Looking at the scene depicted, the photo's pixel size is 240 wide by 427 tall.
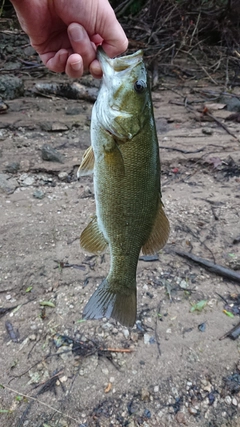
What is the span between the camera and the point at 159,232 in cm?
188

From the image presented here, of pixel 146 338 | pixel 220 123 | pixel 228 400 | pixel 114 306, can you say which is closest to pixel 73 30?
pixel 114 306

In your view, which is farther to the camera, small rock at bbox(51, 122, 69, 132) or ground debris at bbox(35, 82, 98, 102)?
ground debris at bbox(35, 82, 98, 102)

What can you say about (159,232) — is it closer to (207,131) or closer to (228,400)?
(228,400)

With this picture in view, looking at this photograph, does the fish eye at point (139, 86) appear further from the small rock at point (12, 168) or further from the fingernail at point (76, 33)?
the small rock at point (12, 168)

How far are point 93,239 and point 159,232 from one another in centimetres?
34

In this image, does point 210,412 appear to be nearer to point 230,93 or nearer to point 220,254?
point 220,254

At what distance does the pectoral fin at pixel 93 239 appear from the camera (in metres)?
1.94

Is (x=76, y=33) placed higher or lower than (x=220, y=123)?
higher

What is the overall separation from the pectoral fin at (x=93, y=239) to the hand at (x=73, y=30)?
0.79 m

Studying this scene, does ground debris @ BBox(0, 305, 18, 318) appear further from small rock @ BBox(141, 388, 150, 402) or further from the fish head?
the fish head

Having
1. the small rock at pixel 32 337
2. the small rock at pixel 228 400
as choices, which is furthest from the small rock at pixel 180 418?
the small rock at pixel 32 337

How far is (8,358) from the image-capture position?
2494 mm

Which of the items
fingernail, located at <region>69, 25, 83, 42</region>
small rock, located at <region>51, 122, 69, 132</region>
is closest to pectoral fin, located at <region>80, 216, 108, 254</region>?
fingernail, located at <region>69, 25, 83, 42</region>

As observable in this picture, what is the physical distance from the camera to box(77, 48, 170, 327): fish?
1742 mm
